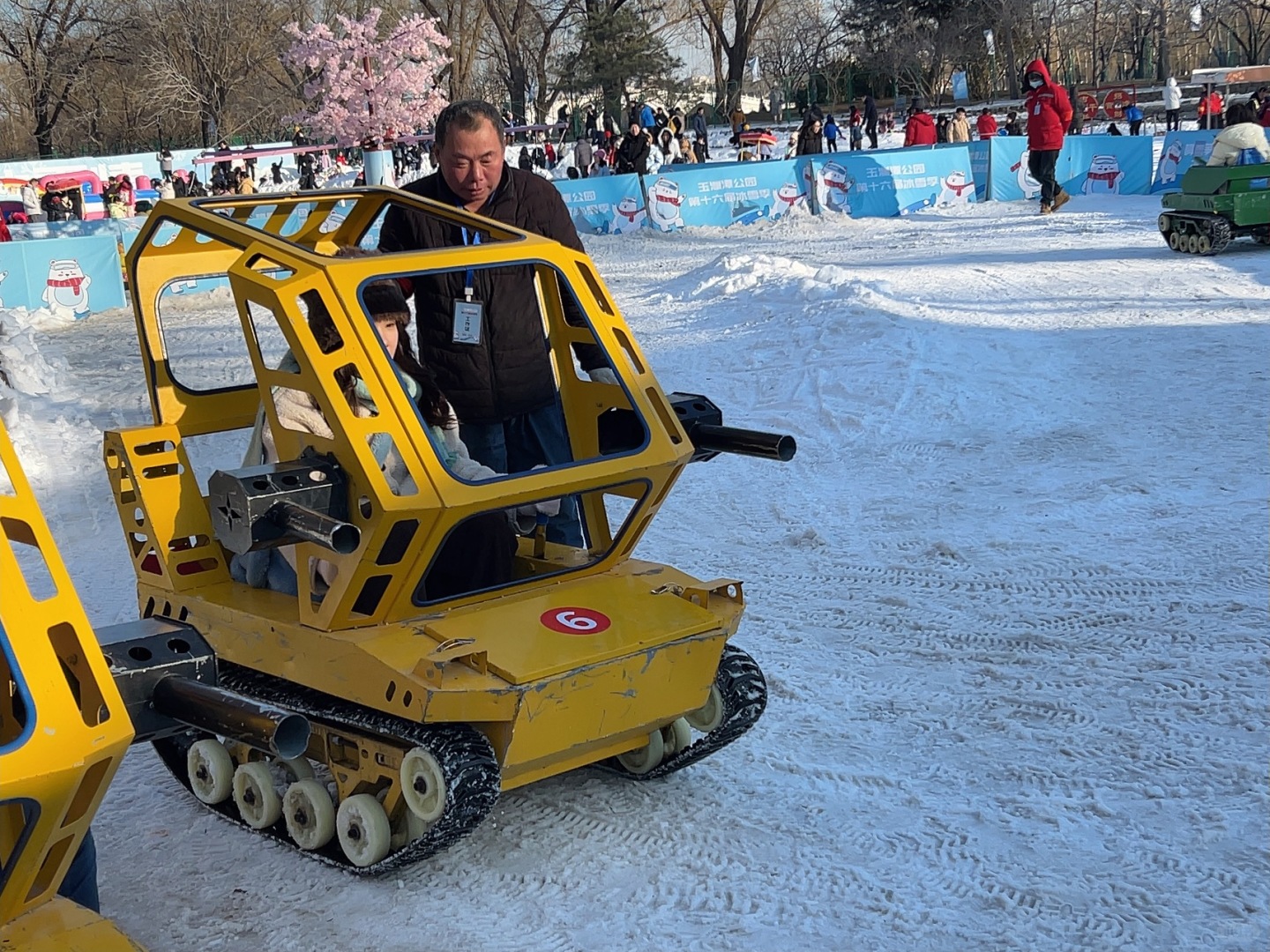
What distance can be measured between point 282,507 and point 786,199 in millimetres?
18026

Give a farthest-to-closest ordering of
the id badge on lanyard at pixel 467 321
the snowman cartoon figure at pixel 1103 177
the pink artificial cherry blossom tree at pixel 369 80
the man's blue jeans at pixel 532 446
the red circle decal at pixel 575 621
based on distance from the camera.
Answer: the pink artificial cherry blossom tree at pixel 369 80 < the snowman cartoon figure at pixel 1103 177 < the man's blue jeans at pixel 532 446 < the id badge on lanyard at pixel 467 321 < the red circle decal at pixel 575 621

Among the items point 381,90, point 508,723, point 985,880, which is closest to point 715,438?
point 508,723

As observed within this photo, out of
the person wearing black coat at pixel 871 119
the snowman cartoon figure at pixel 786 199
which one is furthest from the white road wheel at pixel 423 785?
the person wearing black coat at pixel 871 119

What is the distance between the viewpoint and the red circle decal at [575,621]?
387cm

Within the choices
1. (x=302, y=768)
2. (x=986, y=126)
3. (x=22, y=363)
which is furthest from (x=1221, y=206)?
(x=986, y=126)

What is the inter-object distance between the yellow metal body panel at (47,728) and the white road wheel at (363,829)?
136 cm

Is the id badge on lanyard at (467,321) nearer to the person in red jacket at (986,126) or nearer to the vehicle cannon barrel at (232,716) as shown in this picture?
the vehicle cannon barrel at (232,716)

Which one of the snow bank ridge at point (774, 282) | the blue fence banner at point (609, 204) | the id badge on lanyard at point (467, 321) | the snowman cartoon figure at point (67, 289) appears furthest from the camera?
the blue fence banner at point (609, 204)

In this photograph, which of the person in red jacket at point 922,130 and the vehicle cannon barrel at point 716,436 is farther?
the person in red jacket at point 922,130

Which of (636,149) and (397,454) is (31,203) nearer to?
(636,149)

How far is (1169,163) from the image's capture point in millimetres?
20781

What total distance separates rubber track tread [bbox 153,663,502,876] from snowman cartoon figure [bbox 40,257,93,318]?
13915mm

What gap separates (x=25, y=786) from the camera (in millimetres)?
A: 2148

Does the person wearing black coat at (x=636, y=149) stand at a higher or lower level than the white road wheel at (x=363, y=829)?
higher
